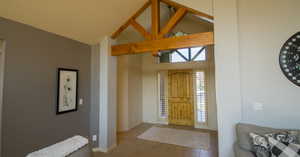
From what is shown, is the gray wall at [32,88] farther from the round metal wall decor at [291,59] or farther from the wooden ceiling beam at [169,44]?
the round metal wall decor at [291,59]

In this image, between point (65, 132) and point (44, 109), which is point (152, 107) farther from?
point (44, 109)

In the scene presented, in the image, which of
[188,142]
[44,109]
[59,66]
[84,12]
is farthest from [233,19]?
[44,109]

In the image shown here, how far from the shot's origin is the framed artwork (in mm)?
2625

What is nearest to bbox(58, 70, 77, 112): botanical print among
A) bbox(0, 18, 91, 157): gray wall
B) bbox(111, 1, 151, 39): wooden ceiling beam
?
bbox(0, 18, 91, 157): gray wall

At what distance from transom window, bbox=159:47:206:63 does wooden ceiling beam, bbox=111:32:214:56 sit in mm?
1922

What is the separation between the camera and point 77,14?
2.47m

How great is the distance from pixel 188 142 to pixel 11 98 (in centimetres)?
368

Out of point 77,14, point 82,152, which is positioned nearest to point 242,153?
point 82,152

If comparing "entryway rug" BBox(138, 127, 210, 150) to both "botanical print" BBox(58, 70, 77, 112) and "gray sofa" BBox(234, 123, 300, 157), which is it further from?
"botanical print" BBox(58, 70, 77, 112)

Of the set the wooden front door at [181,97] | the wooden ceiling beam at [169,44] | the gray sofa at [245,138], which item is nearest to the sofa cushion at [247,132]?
the gray sofa at [245,138]

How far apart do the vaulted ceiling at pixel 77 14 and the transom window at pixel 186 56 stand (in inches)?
89.0

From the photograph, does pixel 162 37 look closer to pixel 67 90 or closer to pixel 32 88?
pixel 67 90

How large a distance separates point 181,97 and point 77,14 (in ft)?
13.8

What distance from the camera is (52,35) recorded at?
2521mm
